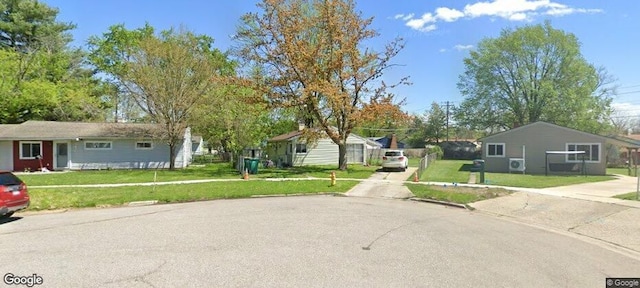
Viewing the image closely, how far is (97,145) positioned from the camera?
27625 mm

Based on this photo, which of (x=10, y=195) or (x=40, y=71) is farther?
(x=40, y=71)

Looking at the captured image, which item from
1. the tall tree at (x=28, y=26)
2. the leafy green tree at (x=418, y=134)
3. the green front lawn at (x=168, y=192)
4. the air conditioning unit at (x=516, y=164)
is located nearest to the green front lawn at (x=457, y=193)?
the green front lawn at (x=168, y=192)

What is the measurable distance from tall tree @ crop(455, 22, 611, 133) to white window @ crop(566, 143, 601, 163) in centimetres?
1908

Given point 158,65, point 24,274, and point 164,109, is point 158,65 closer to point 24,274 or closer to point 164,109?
point 164,109

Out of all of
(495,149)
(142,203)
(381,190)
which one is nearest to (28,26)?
(142,203)

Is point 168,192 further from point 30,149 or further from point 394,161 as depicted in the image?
point 30,149

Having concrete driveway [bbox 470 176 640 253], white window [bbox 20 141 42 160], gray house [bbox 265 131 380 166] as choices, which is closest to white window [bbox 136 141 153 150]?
white window [bbox 20 141 42 160]

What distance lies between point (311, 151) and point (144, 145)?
13.9 meters

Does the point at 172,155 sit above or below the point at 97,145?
below

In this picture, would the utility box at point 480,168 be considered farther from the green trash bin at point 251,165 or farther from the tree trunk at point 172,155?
the tree trunk at point 172,155

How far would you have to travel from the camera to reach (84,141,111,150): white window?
89.5 feet

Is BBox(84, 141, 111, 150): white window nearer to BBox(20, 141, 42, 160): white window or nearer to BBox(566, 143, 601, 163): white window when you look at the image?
BBox(20, 141, 42, 160): white window

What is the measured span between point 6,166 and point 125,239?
25.5 meters

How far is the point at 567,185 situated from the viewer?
17.6 m
